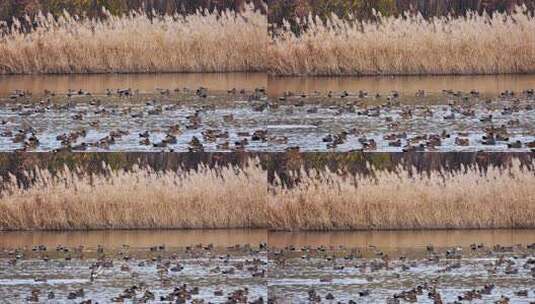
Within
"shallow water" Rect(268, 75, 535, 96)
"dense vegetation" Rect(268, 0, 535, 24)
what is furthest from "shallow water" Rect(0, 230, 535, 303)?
"dense vegetation" Rect(268, 0, 535, 24)

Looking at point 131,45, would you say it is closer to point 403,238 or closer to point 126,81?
point 126,81

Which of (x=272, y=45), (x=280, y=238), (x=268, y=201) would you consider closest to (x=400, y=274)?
(x=280, y=238)

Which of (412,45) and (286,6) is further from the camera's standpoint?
(412,45)

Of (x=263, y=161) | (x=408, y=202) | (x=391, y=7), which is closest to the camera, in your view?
(x=263, y=161)

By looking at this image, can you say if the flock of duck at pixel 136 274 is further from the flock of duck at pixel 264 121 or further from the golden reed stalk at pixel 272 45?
the golden reed stalk at pixel 272 45

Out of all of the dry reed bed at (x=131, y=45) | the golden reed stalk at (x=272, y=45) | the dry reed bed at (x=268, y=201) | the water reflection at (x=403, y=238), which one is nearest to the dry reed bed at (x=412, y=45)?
the golden reed stalk at (x=272, y=45)

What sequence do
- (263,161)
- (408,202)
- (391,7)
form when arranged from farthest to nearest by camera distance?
(408,202) < (391,7) < (263,161)

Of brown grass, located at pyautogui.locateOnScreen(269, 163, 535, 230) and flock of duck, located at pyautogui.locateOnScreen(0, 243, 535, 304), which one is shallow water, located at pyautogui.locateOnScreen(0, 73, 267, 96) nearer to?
brown grass, located at pyautogui.locateOnScreen(269, 163, 535, 230)
